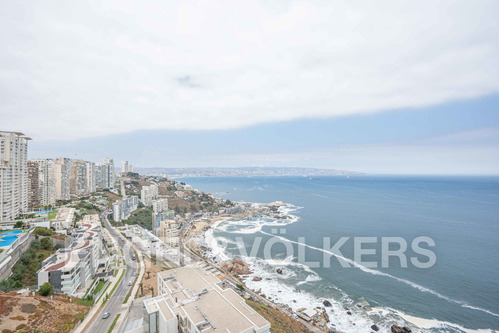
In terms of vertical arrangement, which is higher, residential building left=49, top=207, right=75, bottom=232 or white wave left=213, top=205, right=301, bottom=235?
residential building left=49, top=207, right=75, bottom=232

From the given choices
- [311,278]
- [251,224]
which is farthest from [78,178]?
[311,278]

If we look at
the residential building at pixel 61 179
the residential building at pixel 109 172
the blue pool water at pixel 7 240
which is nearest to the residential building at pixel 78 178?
the residential building at pixel 61 179

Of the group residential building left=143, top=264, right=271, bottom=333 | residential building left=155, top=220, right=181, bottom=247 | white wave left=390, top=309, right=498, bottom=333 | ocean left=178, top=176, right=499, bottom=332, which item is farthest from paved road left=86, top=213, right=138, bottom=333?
white wave left=390, top=309, right=498, bottom=333

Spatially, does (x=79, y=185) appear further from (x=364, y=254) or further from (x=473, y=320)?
(x=473, y=320)

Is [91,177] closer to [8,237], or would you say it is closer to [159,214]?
[159,214]

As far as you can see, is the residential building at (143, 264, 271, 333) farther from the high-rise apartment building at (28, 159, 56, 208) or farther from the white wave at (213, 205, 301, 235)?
the high-rise apartment building at (28, 159, 56, 208)

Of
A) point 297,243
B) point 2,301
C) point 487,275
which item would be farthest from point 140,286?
point 487,275
